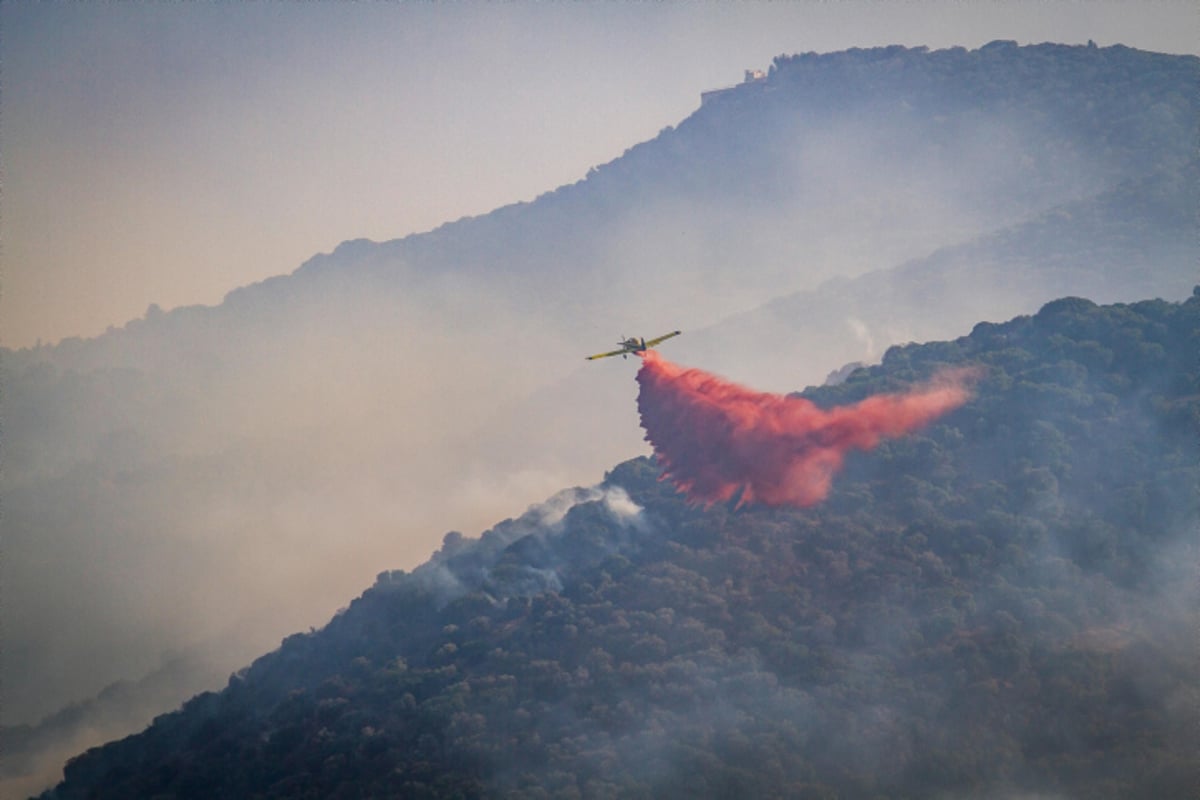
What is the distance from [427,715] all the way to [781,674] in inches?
1495

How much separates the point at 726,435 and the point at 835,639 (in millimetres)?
38809

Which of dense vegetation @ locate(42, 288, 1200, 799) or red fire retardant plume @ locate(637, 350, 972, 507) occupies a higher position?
red fire retardant plume @ locate(637, 350, 972, 507)

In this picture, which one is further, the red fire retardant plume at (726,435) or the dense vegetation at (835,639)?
the dense vegetation at (835,639)

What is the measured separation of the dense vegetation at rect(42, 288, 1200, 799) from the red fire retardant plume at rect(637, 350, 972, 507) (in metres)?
25.0

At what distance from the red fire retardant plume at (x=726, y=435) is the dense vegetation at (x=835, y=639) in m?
25.0

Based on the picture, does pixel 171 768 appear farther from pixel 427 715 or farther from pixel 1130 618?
pixel 1130 618

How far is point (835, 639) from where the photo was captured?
401 feet

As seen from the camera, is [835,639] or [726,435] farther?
[835,639]

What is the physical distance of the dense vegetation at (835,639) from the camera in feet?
349

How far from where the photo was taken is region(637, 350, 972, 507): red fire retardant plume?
3676 inches

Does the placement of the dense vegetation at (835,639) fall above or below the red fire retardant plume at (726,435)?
below

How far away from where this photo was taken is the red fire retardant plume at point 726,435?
93375 millimetres

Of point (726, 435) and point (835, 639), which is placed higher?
point (726, 435)

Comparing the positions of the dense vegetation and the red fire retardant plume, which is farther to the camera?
the dense vegetation
